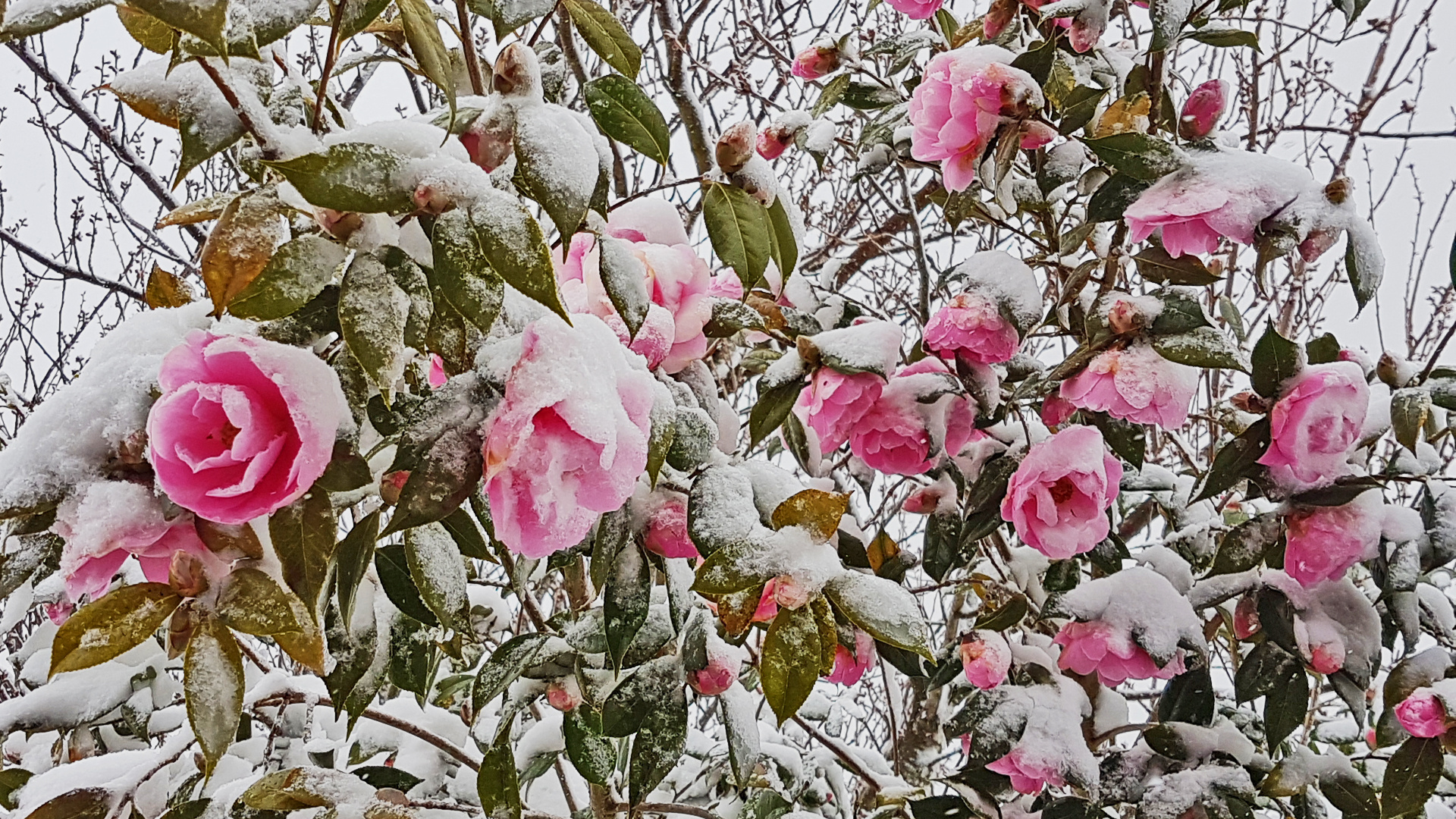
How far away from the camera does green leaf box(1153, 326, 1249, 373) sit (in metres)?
0.68

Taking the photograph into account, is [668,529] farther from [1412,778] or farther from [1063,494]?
[1412,778]

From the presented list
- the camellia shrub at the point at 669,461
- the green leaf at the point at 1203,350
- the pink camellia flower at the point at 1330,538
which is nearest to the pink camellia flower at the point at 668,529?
the camellia shrub at the point at 669,461

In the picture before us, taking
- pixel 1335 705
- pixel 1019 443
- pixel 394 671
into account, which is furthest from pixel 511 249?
pixel 1335 705

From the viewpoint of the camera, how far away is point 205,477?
0.35 meters

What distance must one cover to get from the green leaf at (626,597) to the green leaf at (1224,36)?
2.42 ft

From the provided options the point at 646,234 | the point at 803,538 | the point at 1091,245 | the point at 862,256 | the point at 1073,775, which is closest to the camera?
the point at 803,538

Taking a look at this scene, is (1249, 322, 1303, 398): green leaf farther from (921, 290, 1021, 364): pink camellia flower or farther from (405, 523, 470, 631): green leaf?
(405, 523, 470, 631): green leaf

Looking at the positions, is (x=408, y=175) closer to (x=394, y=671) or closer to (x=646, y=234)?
(x=646, y=234)

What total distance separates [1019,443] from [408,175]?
0.66 m

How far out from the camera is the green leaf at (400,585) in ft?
1.82

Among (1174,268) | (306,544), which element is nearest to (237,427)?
(306,544)

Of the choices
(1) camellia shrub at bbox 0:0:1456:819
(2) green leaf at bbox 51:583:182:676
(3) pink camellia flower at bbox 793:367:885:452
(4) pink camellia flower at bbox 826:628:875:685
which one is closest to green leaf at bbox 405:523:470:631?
(1) camellia shrub at bbox 0:0:1456:819

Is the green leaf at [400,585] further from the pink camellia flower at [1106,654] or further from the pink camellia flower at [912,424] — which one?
the pink camellia flower at [1106,654]

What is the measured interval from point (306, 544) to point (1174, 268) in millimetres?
755
